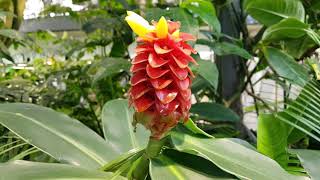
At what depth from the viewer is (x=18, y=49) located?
158 cm

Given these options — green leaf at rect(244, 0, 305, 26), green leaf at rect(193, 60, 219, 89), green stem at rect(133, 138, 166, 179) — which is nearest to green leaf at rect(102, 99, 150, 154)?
green stem at rect(133, 138, 166, 179)

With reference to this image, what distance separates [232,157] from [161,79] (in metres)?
0.14

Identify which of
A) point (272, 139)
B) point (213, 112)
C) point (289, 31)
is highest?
point (289, 31)

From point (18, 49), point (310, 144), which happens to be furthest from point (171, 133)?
point (18, 49)

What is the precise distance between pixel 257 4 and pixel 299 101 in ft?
1.03

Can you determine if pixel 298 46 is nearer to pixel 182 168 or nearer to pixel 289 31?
pixel 289 31

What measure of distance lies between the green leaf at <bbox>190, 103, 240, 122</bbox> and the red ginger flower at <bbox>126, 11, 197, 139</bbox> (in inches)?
24.8

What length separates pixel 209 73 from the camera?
2.70ft

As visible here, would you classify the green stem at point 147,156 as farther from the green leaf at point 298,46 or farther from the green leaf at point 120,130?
the green leaf at point 298,46

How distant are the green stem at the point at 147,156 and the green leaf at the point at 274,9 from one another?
614 millimetres

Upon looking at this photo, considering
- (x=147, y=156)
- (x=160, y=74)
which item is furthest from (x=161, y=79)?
(x=147, y=156)

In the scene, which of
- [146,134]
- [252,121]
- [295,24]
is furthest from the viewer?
[252,121]

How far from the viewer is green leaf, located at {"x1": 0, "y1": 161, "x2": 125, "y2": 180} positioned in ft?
1.35

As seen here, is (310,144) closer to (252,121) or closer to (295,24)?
(295,24)
